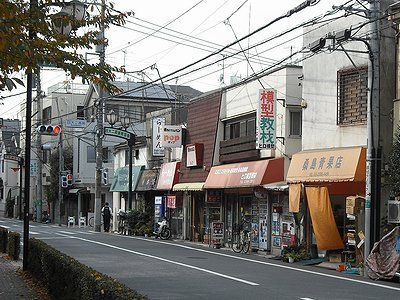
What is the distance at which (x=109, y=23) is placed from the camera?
12.2 m

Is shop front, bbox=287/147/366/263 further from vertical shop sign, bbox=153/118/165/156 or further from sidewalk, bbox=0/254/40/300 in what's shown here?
vertical shop sign, bbox=153/118/165/156

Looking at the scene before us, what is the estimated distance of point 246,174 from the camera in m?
28.2

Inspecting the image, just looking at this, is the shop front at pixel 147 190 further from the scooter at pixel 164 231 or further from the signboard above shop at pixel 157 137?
the scooter at pixel 164 231

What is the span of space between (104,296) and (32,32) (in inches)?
194

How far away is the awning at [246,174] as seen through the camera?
2669 cm

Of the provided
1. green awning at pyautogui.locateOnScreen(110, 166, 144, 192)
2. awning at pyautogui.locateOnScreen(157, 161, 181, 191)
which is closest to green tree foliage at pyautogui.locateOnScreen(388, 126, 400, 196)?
awning at pyautogui.locateOnScreen(157, 161, 181, 191)

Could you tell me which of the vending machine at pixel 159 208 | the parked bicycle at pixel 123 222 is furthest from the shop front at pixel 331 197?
the parked bicycle at pixel 123 222

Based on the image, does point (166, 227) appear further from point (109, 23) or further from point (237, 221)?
point (109, 23)

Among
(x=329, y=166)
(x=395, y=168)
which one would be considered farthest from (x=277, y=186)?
(x=395, y=168)

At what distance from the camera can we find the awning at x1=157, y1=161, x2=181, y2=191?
3659 cm

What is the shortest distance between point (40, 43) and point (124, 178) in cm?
3336

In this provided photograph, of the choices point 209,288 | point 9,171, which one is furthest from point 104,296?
point 9,171

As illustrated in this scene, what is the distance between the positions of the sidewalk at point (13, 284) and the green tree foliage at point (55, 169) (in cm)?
4264

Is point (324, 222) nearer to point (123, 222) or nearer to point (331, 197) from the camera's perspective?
point (331, 197)
